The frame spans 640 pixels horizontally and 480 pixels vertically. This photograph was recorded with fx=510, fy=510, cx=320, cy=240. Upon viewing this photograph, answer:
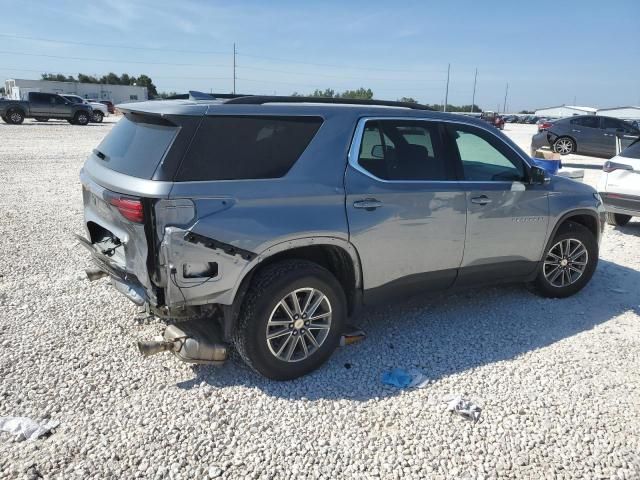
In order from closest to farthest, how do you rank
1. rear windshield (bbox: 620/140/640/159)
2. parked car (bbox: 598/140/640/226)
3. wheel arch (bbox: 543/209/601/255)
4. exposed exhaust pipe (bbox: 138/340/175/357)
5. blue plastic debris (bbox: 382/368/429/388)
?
exposed exhaust pipe (bbox: 138/340/175/357) < blue plastic debris (bbox: 382/368/429/388) < wheel arch (bbox: 543/209/601/255) < parked car (bbox: 598/140/640/226) < rear windshield (bbox: 620/140/640/159)

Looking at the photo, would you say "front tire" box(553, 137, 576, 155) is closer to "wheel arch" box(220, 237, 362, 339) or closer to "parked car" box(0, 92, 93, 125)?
"wheel arch" box(220, 237, 362, 339)

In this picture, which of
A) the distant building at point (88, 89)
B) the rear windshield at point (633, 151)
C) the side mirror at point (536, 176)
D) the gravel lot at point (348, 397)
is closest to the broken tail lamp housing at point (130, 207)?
the gravel lot at point (348, 397)

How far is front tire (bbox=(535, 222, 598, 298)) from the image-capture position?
502 centimetres

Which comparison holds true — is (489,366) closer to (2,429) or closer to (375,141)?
(375,141)

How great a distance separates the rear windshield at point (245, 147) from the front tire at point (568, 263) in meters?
2.90

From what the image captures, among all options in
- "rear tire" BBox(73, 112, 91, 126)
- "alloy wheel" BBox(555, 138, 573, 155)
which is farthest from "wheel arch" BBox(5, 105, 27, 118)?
"alloy wheel" BBox(555, 138, 573, 155)

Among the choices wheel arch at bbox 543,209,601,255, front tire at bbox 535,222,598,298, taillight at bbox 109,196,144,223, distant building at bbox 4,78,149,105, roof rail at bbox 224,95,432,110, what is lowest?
front tire at bbox 535,222,598,298

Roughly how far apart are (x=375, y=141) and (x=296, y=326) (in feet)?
4.79

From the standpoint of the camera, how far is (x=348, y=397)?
3.38m

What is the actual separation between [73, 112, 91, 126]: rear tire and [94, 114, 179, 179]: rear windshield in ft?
92.8

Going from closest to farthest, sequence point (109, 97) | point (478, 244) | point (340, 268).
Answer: point (340, 268)
point (478, 244)
point (109, 97)

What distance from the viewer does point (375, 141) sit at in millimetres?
3756

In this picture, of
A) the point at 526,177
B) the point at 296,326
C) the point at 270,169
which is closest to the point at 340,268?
the point at 296,326

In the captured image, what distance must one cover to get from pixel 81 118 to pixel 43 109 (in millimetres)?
1956
